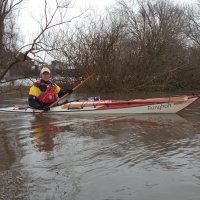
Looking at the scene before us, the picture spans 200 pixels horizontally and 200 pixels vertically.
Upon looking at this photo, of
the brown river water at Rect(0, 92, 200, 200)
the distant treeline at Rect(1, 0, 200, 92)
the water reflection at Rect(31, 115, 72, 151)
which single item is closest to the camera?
the brown river water at Rect(0, 92, 200, 200)

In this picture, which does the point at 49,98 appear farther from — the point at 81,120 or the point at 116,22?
the point at 116,22

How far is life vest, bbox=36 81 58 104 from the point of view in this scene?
39.0ft

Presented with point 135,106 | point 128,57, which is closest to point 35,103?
point 135,106

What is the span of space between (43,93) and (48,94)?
0.17 m

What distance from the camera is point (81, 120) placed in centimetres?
1071

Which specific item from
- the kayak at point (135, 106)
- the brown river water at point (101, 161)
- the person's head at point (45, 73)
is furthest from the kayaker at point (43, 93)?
the brown river water at point (101, 161)

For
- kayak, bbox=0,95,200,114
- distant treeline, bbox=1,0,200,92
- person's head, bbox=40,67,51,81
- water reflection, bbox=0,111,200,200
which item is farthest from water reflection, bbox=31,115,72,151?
distant treeline, bbox=1,0,200,92

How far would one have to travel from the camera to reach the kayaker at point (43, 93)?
38.6 feet

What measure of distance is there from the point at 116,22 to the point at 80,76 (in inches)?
157

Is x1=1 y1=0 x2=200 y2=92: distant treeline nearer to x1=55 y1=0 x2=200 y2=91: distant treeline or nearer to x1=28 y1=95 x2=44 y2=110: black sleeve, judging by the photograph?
x1=55 y1=0 x2=200 y2=91: distant treeline

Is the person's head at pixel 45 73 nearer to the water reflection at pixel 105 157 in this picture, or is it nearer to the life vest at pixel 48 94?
the life vest at pixel 48 94

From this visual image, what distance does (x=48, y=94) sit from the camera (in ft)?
39.3

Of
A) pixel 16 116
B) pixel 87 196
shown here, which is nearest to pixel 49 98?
pixel 16 116

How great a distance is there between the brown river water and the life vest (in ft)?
7.38
